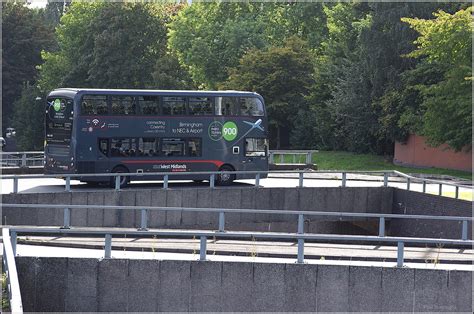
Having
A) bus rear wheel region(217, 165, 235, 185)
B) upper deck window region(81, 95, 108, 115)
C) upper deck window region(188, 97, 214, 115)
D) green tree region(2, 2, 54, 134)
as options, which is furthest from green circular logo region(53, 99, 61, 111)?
green tree region(2, 2, 54, 134)

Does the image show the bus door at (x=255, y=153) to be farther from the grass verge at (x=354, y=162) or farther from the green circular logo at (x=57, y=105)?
the grass verge at (x=354, y=162)

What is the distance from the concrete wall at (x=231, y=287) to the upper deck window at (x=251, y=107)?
2192 centimetres

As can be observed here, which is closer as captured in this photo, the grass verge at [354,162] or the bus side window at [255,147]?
the bus side window at [255,147]

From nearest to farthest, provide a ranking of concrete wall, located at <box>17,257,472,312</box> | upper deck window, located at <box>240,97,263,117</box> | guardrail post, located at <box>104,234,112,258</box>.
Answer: concrete wall, located at <box>17,257,472,312</box>, guardrail post, located at <box>104,234,112,258</box>, upper deck window, located at <box>240,97,263,117</box>

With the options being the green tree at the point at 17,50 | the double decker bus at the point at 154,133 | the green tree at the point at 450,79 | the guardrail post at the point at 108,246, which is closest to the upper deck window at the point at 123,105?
the double decker bus at the point at 154,133

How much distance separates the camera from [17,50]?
98188mm

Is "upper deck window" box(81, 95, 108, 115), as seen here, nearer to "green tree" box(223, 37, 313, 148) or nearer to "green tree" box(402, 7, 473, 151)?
"green tree" box(402, 7, 473, 151)

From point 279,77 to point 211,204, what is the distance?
108 feet

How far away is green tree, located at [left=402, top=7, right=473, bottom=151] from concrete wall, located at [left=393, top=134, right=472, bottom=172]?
2548mm

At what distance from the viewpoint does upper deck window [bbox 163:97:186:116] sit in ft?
125

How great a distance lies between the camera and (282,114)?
225 ft

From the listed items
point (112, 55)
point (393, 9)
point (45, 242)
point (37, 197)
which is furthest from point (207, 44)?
point (45, 242)

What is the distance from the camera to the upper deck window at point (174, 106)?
125ft

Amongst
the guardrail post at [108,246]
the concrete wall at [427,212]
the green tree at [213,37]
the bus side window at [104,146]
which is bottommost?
the concrete wall at [427,212]
